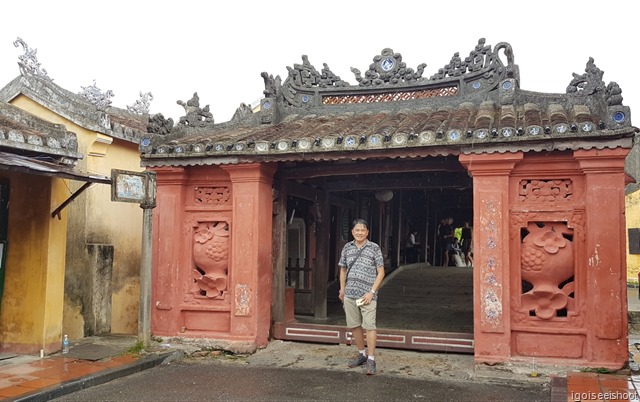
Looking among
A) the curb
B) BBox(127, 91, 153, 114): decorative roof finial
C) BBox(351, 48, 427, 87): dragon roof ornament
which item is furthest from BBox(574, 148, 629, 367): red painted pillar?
BBox(127, 91, 153, 114): decorative roof finial

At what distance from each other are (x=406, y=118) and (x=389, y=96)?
0.96m

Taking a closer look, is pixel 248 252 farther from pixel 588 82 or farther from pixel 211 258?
pixel 588 82

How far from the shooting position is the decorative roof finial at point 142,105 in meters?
14.0

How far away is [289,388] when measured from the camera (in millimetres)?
6348

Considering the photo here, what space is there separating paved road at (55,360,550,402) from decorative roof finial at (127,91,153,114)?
8.31 metres

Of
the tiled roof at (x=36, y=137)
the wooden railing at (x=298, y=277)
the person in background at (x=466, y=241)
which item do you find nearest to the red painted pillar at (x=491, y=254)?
the wooden railing at (x=298, y=277)

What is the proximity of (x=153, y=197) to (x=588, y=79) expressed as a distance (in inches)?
248

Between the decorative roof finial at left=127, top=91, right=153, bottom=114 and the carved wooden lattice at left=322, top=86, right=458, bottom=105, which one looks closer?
the carved wooden lattice at left=322, top=86, right=458, bottom=105

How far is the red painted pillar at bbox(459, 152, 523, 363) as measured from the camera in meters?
7.11

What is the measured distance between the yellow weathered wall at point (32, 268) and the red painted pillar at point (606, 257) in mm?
7124

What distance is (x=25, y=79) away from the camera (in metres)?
10.3

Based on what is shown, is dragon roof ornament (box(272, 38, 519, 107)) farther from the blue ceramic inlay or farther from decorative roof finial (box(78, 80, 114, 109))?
decorative roof finial (box(78, 80, 114, 109))

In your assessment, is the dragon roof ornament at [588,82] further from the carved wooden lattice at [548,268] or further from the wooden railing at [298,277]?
the wooden railing at [298,277]

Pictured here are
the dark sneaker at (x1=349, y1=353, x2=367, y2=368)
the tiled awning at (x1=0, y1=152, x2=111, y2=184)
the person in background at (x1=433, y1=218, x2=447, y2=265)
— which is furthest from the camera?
the person in background at (x1=433, y1=218, x2=447, y2=265)
